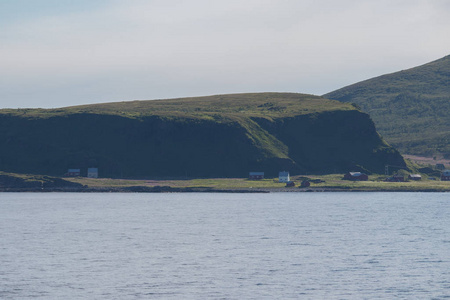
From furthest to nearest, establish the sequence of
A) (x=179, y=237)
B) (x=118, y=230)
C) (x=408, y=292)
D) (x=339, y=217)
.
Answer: (x=339, y=217) < (x=118, y=230) < (x=179, y=237) < (x=408, y=292)

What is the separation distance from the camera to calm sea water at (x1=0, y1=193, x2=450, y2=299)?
52750 mm

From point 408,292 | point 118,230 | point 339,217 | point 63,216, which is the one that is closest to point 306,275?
point 408,292

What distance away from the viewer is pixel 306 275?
194 ft

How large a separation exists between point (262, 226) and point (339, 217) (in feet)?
78.8

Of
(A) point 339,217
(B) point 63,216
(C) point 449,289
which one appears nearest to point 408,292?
(C) point 449,289

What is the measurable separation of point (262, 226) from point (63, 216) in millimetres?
39906

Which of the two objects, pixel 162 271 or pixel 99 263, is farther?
pixel 99 263

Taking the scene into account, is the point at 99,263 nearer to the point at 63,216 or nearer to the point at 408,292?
the point at 408,292

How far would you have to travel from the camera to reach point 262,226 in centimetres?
10425

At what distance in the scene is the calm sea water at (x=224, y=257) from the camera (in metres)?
52.8

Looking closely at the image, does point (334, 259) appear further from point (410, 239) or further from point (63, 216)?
point (63, 216)

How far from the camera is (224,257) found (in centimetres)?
6938

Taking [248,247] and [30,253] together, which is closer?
[30,253]

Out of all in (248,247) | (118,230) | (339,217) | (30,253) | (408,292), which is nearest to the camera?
(408,292)
